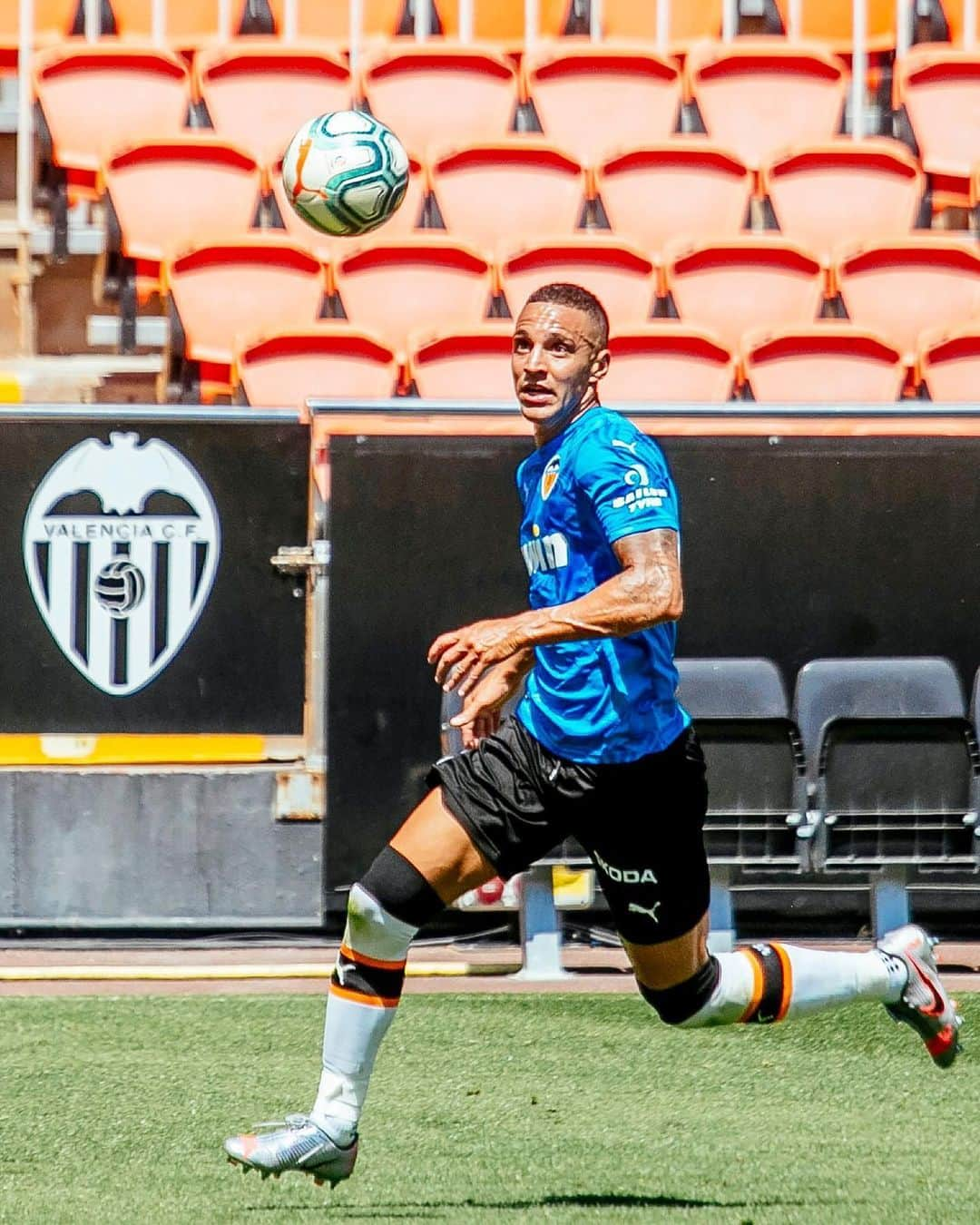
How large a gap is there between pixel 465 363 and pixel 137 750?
278 cm

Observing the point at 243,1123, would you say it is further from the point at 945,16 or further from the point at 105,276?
the point at 945,16

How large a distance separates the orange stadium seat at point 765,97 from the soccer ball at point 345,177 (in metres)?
4.45

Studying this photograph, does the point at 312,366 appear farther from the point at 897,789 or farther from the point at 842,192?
the point at 897,789

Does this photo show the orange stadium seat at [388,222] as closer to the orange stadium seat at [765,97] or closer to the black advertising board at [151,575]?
the orange stadium seat at [765,97]

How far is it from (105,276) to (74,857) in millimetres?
4085

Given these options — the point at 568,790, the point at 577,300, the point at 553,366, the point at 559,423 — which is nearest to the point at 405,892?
the point at 568,790

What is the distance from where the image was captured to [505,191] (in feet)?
35.8

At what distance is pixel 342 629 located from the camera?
7965mm

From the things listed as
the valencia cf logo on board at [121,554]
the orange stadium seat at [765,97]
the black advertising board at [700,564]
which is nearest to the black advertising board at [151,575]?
the valencia cf logo on board at [121,554]

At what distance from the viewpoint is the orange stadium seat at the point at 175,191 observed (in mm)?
10695

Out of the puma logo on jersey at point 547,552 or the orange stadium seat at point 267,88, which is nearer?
the puma logo on jersey at point 547,552

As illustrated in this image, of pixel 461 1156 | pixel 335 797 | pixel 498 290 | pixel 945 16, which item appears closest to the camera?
pixel 461 1156

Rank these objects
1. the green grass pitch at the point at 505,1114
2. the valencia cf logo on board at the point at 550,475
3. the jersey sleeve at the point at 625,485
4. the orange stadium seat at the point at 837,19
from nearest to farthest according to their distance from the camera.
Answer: the jersey sleeve at the point at 625,485
the green grass pitch at the point at 505,1114
the valencia cf logo on board at the point at 550,475
the orange stadium seat at the point at 837,19

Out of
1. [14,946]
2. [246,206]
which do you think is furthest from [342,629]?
[246,206]
